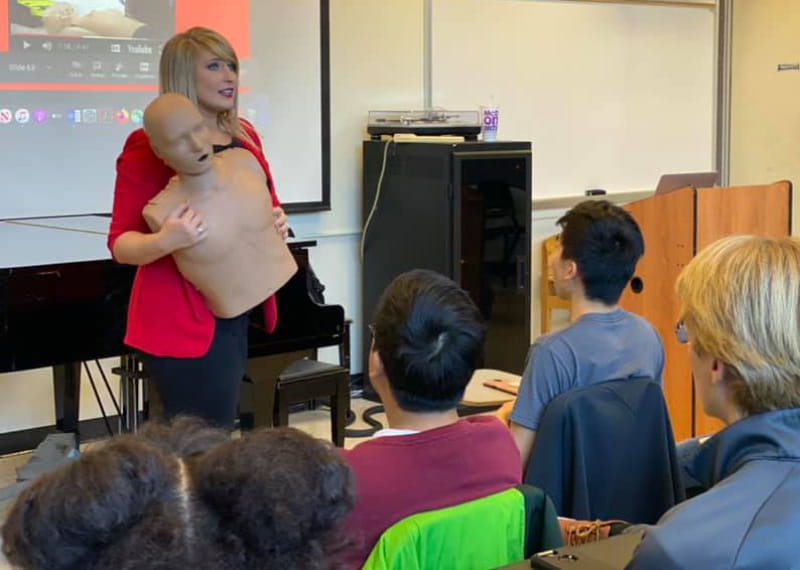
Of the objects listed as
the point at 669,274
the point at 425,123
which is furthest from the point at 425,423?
the point at 425,123

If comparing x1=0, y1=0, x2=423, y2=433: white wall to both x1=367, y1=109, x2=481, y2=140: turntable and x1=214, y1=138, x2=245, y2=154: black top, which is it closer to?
x1=367, y1=109, x2=481, y2=140: turntable

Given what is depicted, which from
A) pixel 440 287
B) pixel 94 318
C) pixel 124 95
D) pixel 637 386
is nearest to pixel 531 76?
pixel 124 95

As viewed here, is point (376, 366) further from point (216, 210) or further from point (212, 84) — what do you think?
point (212, 84)

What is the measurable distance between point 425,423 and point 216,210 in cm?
90

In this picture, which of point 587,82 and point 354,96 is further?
point 587,82

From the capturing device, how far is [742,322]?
131 cm

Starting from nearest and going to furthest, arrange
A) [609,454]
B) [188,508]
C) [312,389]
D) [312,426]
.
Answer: [188,508] → [609,454] → [312,389] → [312,426]

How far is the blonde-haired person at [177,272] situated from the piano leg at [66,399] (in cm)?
168

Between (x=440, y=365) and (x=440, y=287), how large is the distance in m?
0.13

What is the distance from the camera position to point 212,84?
7.77ft

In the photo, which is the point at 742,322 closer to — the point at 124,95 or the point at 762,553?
the point at 762,553

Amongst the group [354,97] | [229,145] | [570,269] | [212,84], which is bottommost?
[570,269]

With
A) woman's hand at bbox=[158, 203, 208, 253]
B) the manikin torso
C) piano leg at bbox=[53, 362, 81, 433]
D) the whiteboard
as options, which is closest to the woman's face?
the manikin torso

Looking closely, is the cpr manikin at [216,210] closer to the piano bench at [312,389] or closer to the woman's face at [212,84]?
the woman's face at [212,84]
